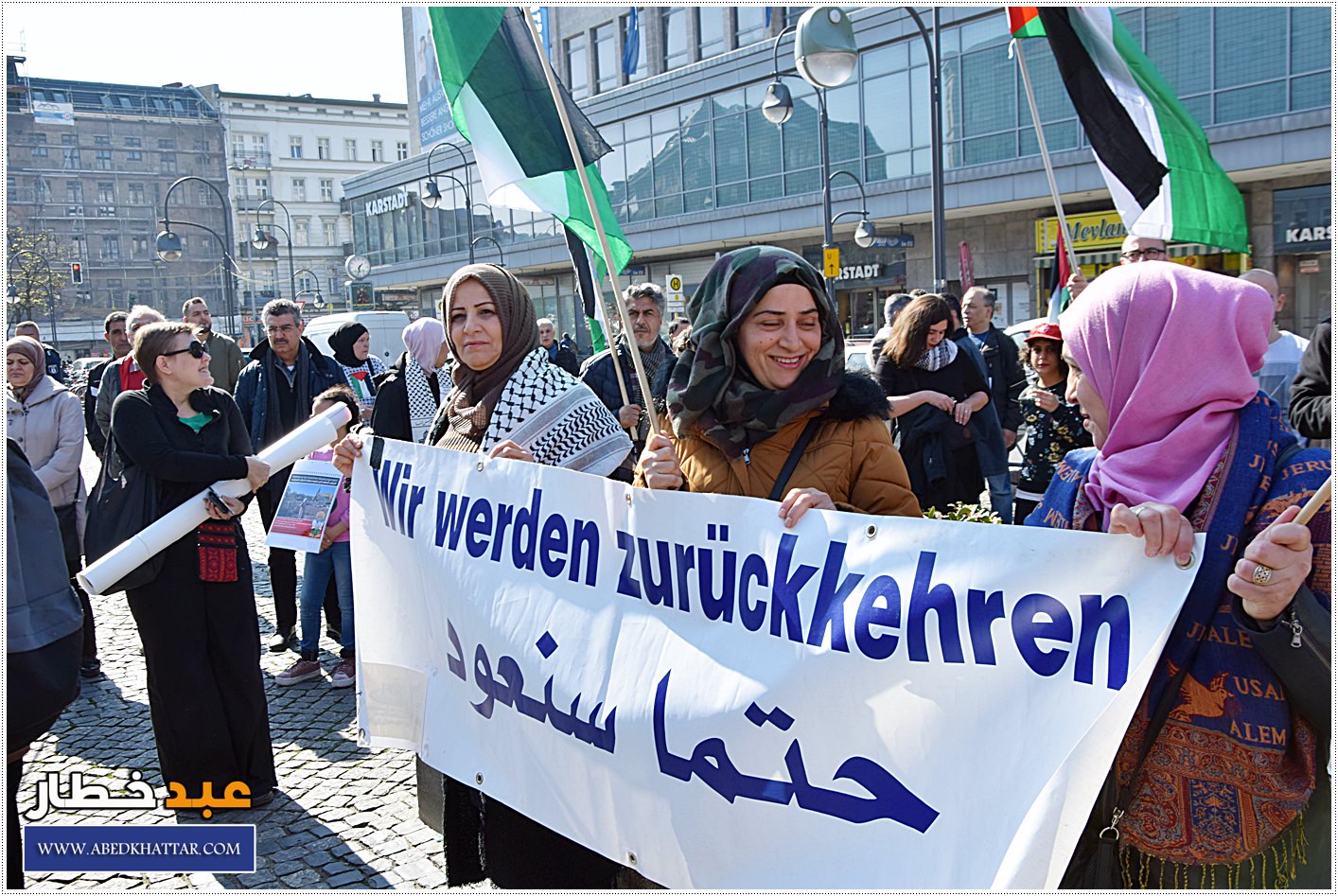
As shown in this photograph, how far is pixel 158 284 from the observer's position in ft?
243

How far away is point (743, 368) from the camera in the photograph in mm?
2639

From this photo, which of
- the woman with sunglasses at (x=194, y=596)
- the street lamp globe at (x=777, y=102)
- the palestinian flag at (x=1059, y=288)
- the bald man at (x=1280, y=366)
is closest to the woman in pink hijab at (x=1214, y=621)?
the woman with sunglasses at (x=194, y=596)

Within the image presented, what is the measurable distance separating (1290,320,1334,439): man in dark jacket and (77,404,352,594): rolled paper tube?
11.1 ft

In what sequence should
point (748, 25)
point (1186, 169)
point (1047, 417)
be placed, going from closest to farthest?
point (1186, 169)
point (1047, 417)
point (748, 25)

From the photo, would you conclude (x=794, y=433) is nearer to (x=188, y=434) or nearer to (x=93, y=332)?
(x=188, y=434)

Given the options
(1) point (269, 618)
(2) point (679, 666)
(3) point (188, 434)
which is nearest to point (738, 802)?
(2) point (679, 666)

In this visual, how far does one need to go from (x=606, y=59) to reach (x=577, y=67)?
1.49 metres

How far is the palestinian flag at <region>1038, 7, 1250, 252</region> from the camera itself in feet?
13.6

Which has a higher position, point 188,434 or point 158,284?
point 158,284

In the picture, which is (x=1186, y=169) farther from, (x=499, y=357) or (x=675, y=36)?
(x=675, y=36)

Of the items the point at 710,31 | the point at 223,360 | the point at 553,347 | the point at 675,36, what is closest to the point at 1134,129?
the point at 223,360

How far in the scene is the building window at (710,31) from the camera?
108 feet

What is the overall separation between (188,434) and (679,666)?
2614 mm

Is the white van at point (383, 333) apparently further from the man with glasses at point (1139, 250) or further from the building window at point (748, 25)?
the man with glasses at point (1139, 250)
